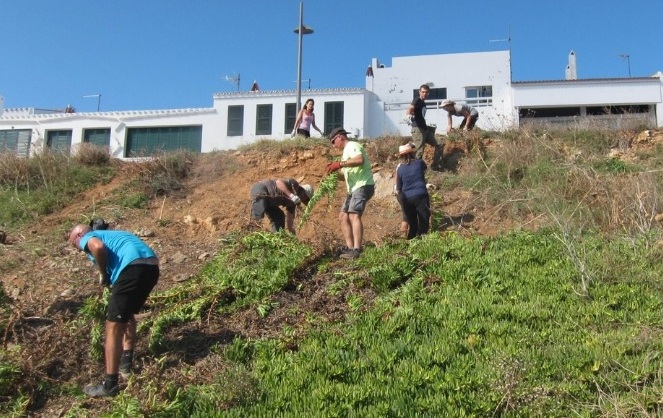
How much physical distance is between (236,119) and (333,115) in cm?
359

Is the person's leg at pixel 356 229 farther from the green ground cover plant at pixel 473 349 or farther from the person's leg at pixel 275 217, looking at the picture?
the person's leg at pixel 275 217

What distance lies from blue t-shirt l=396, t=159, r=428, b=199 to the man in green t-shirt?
23.4 inches

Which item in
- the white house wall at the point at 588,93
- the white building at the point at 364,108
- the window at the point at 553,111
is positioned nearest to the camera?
the white house wall at the point at 588,93

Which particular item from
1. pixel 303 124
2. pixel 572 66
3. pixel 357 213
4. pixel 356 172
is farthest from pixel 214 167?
pixel 572 66

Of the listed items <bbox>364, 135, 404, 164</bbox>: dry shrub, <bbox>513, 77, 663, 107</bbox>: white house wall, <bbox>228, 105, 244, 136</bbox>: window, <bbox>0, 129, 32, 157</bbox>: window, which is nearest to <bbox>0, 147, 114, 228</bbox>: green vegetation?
<bbox>364, 135, 404, 164</bbox>: dry shrub

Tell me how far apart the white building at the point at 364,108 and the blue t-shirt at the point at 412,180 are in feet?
38.7

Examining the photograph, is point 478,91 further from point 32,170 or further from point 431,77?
point 32,170

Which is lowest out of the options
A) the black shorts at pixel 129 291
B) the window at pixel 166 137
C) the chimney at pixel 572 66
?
the black shorts at pixel 129 291

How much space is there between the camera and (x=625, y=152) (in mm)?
11227

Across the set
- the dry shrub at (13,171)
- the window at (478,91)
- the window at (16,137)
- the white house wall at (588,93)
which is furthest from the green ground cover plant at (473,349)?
the window at (16,137)

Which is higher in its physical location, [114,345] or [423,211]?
[423,211]

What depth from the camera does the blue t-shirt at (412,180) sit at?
24.6 ft

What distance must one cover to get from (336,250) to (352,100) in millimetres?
14626

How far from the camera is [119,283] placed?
4.62m
